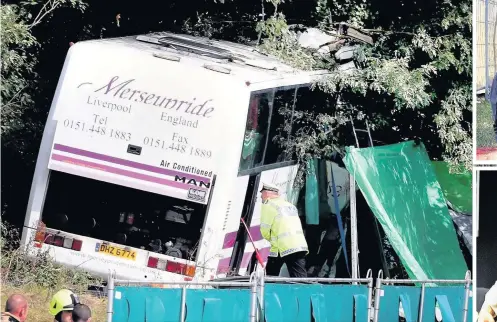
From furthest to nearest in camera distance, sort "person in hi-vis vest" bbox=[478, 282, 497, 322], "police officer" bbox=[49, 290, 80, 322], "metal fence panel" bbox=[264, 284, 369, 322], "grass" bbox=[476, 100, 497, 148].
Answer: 1. "metal fence panel" bbox=[264, 284, 369, 322]
2. "grass" bbox=[476, 100, 497, 148]
3. "person in hi-vis vest" bbox=[478, 282, 497, 322]
4. "police officer" bbox=[49, 290, 80, 322]

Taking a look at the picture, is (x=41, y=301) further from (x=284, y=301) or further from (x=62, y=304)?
(x=284, y=301)

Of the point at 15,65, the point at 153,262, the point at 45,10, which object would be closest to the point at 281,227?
the point at 153,262

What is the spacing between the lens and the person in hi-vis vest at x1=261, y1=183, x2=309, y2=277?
13.0m

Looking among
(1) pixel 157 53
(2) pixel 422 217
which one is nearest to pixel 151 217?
(1) pixel 157 53

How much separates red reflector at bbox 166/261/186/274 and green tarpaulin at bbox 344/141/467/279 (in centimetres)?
283

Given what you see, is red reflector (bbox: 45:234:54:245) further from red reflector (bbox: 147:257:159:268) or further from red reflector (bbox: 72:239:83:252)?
red reflector (bbox: 147:257:159:268)

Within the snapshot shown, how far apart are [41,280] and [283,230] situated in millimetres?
2809

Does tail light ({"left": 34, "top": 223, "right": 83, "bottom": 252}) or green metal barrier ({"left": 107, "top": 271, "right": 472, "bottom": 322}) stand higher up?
tail light ({"left": 34, "top": 223, "right": 83, "bottom": 252})

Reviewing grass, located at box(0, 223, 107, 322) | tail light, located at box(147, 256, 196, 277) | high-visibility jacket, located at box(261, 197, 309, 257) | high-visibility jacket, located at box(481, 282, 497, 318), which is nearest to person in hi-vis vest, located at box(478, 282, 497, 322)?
high-visibility jacket, located at box(481, 282, 497, 318)

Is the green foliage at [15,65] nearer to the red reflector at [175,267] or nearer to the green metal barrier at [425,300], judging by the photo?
the red reflector at [175,267]

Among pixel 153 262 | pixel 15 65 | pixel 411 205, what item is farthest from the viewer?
pixel 411 205

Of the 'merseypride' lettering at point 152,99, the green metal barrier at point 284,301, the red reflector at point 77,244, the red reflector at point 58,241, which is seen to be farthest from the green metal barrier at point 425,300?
the red reflector at point 58,241

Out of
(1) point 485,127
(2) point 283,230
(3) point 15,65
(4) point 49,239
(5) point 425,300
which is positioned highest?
(3) point 15,65

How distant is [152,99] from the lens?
12.2 meters
